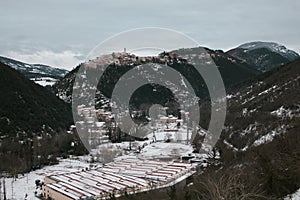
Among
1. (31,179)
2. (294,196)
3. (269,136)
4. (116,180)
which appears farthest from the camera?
(31,179)

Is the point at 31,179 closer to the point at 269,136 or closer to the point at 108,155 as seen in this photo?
the point at 108,155

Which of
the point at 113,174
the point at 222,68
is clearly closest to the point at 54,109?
the point at 113,174

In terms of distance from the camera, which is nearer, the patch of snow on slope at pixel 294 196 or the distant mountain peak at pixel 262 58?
the patch of snow on slope at pixel 294 196

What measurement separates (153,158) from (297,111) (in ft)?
30.5

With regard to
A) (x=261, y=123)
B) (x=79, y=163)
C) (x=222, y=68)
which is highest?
(x=222, y=68)

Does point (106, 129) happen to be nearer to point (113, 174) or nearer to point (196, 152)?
point (196, 152)

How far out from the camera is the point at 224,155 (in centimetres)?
1833

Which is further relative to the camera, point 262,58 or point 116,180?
point 262,58

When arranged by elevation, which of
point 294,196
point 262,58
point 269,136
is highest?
point 262,58

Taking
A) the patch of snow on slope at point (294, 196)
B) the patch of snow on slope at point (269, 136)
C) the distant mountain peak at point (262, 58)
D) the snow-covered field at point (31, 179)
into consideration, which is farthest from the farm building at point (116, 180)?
the distant mountain peak at point (262, 58)

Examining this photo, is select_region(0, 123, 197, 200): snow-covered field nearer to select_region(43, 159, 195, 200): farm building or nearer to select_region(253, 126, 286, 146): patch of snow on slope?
select_region(43, 159, 195, 200): farm building

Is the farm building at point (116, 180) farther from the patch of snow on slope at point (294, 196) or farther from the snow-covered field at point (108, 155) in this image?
the patch of snow on slope at point (294, 196)

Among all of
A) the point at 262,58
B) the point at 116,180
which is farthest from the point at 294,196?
the point at 262,58

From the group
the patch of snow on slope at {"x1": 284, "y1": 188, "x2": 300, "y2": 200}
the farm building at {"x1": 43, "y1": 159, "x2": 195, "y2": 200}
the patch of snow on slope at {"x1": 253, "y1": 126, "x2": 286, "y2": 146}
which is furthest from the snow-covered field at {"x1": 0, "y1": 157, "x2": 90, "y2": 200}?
the patch of snow on slope at {"x1": 284, "y1": 188, "x2": 300, "y2": 200}
